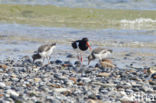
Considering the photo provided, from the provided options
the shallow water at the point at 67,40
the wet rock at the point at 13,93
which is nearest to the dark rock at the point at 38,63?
the shallow water at the point at 67,40

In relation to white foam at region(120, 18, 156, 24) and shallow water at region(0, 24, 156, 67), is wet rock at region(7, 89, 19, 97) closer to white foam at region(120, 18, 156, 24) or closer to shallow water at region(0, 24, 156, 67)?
shallow water at region(0, 24, 156, 67)

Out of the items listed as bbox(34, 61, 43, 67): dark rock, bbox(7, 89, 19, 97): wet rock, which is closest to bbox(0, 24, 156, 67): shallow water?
bbox(34, 61, 43, 67): dark rock

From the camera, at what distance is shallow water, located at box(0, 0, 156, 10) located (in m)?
29.8

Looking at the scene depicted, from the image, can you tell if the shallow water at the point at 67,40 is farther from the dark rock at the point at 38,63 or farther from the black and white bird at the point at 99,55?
the dark rock at the point at 38,63

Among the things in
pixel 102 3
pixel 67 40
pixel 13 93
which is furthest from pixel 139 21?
pixel 13 93

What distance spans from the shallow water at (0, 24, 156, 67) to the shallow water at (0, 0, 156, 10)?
10448 mm

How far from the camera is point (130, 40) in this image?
1586 cm

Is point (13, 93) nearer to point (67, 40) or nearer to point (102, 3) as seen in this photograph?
point (67, 40)

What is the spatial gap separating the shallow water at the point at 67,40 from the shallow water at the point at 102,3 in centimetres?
1045

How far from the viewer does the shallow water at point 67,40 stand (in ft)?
43.1

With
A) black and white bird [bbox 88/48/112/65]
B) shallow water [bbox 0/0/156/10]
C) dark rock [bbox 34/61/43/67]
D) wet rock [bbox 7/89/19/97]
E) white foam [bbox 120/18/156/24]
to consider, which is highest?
shallow water [bbox 0/0/156/10]

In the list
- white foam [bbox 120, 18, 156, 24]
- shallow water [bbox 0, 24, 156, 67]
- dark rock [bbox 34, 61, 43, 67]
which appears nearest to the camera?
dark rock [bbox 34, 61, 43, 67]

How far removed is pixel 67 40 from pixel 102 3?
15933 mm

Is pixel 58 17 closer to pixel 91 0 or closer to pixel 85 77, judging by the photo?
pixel 91 0
